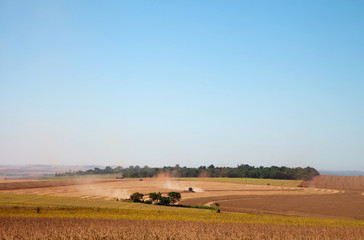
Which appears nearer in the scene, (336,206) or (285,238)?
(285,238)

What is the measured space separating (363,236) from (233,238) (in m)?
14.6

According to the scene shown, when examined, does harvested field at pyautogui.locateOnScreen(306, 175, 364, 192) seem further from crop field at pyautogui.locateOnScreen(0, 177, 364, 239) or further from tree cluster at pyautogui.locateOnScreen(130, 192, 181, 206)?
tree cluster at pyautogui.locateOnScreen(130, 192, 181, 206)

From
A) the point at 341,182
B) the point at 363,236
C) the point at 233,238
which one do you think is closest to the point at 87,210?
the point at 233,238

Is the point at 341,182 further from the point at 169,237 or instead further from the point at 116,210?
the point at 169,237

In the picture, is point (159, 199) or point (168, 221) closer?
point (168, 221)

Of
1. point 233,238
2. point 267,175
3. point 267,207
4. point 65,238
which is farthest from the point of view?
point 267,175

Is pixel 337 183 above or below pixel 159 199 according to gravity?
above

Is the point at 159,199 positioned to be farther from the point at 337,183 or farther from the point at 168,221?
the point at 337,183

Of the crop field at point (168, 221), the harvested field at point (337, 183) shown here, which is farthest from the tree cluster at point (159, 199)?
the harvested field at point (337, 183)

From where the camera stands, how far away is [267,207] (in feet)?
245

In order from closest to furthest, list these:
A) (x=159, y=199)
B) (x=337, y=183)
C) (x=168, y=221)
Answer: (x=168, y=221)
(x=159, y=199)
(x=337, y=183)

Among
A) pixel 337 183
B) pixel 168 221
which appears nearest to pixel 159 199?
pixel 168 221

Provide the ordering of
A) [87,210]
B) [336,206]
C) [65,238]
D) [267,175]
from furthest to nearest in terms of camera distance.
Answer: [267,175] < [336,206] < [87,210] < [65,238]

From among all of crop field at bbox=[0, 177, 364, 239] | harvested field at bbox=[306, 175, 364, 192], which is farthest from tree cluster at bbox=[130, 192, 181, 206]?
harvested field at bbox=[306, 175, 364, 192]
